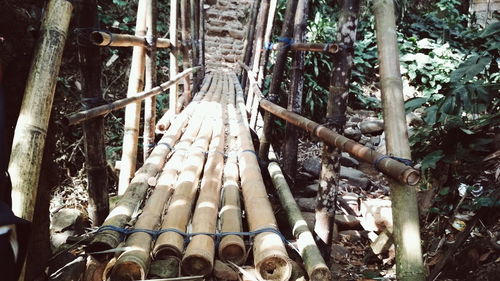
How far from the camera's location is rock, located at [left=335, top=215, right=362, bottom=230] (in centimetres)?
369

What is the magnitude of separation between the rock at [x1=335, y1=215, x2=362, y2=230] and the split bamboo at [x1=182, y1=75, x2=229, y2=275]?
1.66 meters

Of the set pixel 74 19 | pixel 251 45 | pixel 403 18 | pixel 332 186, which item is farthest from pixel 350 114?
pixel 74 19

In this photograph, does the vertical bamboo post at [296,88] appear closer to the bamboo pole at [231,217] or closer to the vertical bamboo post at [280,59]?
the vertical bamboo post at [280,59]

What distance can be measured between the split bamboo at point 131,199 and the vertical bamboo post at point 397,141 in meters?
0.98

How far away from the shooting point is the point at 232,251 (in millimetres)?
1387

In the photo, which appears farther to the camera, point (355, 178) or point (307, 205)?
point (355, 178)

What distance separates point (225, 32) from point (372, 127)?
21.6 ft

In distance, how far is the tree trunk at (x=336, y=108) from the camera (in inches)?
76.1

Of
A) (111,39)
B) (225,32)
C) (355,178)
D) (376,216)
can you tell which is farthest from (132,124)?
(225,32)

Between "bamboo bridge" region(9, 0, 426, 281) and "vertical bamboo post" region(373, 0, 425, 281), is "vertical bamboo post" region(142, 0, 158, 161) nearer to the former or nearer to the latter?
"bamboo bridge" region(9, 0, 426, 281)

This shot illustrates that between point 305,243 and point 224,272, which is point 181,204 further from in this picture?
point 305,243

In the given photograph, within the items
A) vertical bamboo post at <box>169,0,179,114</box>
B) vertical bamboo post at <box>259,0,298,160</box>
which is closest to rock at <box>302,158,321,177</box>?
vertical bamboo post at <box>169,0,179,114</box>

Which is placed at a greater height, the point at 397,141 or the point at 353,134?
the point at 397,141

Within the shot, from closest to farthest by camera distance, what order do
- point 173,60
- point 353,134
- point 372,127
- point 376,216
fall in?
point 376,216 < point 173,60 < point 353,134 < point 372,127
